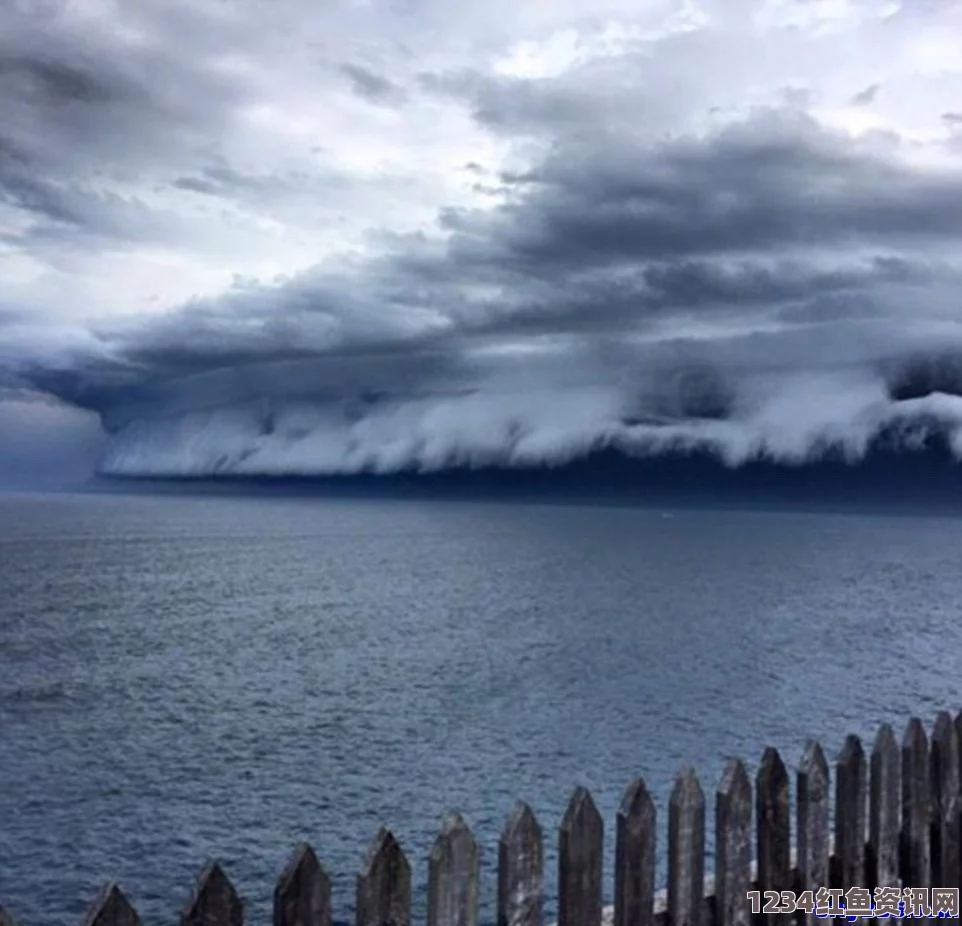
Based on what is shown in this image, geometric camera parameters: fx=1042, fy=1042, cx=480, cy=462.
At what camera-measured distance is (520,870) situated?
436 centimetres

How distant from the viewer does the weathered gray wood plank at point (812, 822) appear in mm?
5398

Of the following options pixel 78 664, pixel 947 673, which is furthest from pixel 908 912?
pixel 78 664

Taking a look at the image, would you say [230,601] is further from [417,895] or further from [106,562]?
[417,895]

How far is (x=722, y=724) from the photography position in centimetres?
3941

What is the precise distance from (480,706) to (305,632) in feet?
106

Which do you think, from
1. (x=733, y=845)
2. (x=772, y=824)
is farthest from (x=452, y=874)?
(x=772, y=824)

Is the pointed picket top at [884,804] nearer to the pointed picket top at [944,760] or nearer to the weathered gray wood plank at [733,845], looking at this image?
the pointed picket top at [944,760]

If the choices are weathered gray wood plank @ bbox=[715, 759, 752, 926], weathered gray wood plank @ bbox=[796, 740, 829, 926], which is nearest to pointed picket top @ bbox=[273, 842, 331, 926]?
weathered gray wood plank @ bbox=[715, 759, 752, 926]

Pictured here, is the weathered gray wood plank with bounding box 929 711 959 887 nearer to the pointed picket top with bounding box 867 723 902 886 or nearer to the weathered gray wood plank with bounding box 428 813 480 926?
the pointed picket top with bounding box 867 723 902 886

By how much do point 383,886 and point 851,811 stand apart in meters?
2.89

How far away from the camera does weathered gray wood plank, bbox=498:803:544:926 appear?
14.0ft

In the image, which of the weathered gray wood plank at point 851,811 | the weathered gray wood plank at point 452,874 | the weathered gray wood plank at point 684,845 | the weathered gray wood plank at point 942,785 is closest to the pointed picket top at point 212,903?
the weathered gray wood plank at point 452,874

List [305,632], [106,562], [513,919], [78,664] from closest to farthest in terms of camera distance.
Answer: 1. [513,919]
2. [78,664]
3. [305,632]
4. [106,562]

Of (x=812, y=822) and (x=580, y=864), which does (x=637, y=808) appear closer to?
(x=580, y=864)
